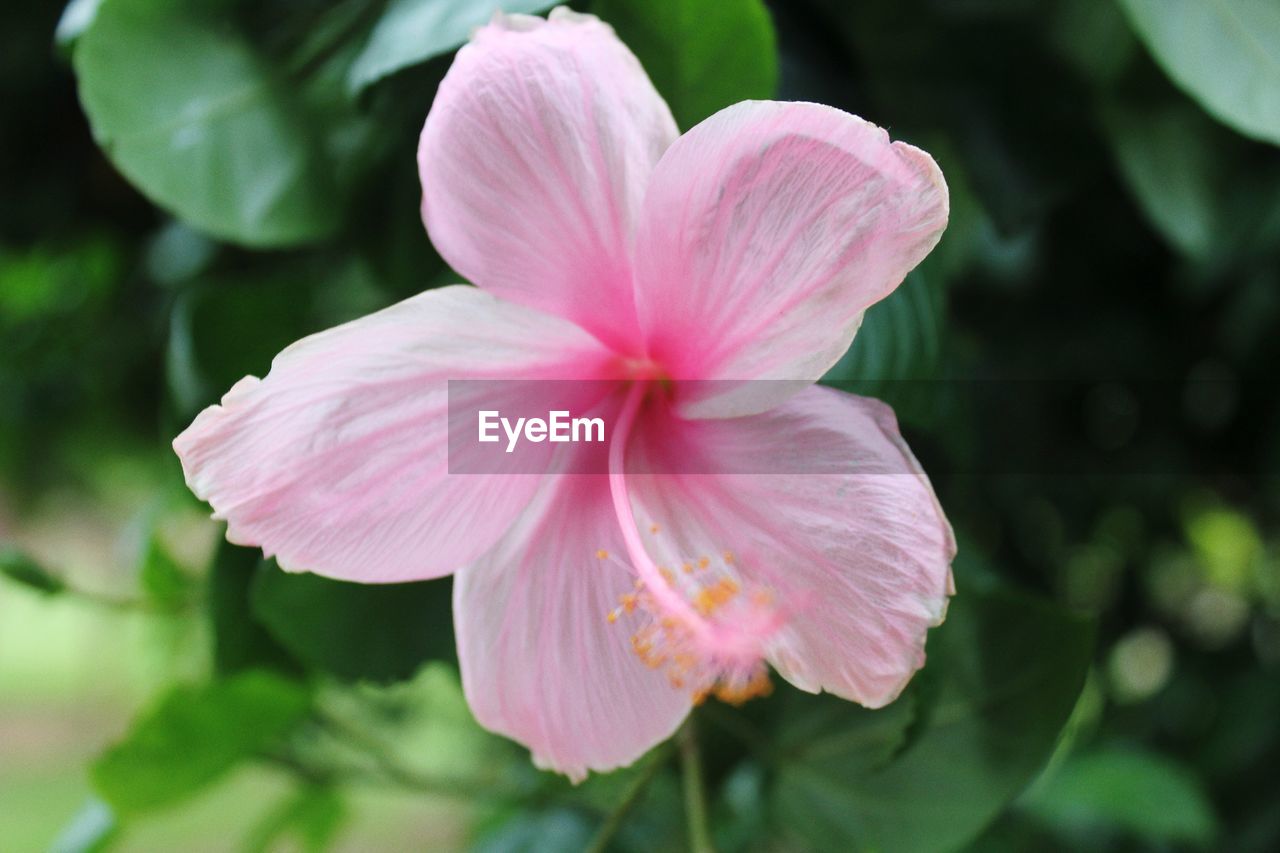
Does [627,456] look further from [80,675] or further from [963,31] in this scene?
[80,675]

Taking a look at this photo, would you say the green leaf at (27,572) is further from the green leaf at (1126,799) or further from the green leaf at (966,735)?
the green leaf at (1126,799)

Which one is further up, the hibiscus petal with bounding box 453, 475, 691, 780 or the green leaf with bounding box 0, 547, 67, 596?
the hibiscus petal with bounding box 453, 475, 691, 780

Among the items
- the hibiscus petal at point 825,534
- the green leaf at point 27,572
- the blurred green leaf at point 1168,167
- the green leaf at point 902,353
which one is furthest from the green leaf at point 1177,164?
the green leaf at point 27,572

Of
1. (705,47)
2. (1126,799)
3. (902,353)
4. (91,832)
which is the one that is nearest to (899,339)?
(902,353)

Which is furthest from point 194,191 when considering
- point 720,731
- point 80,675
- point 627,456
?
point 80,675

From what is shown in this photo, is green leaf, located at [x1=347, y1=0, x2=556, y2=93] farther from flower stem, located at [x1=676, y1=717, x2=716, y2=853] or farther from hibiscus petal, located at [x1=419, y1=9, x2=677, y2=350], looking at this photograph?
flower stem, located at [x1=676, y1=717, x2=716, y2=853]

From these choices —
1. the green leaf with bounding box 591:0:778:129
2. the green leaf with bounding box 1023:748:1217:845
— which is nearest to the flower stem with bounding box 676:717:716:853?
the green leaf with bounding box 591:0:778:129

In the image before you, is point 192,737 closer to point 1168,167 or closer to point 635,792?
point 635,792
